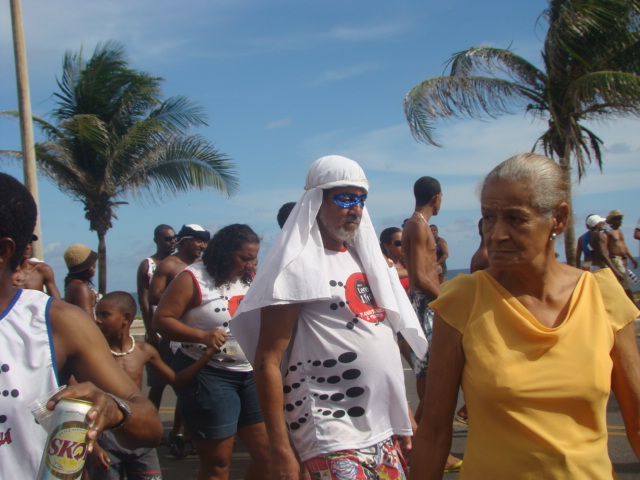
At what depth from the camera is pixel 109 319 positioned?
4551 mm

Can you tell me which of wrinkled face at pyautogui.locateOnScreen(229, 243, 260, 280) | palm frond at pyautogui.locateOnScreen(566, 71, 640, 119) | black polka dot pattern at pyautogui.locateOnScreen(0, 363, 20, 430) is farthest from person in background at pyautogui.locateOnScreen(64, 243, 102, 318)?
palm frond at pyautogui.locateOnScreen(566, 71, 640, 119)

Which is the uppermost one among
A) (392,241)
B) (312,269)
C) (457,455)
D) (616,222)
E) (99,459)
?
(616,222)

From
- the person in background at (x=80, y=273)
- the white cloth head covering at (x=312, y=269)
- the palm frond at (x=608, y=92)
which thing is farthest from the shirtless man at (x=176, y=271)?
the palm frond at (x=608, y=92)

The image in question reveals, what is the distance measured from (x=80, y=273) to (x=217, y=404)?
2508 millimetres

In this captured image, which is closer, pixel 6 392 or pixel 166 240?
pixel 6 392

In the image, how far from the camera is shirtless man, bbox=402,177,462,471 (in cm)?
513

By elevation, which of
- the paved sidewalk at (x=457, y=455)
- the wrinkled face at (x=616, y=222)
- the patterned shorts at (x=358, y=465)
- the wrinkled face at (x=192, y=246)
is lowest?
the paved sidewalk at (x=457, y=455)

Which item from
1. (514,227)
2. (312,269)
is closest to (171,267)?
(312,269)

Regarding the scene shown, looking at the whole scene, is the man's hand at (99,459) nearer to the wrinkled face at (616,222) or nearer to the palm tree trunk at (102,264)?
the wrinkled face at (616,222)

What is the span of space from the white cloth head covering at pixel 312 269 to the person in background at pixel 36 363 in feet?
3.30

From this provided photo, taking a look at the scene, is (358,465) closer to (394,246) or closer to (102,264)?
(394,246)

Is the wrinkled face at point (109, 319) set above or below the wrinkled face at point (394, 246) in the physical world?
below

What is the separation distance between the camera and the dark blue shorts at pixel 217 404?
4082 millimetres

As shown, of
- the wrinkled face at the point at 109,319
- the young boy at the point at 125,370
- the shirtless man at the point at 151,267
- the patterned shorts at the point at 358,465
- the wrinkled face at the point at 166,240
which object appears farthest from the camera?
the wrinkled face at the point at 166,240
